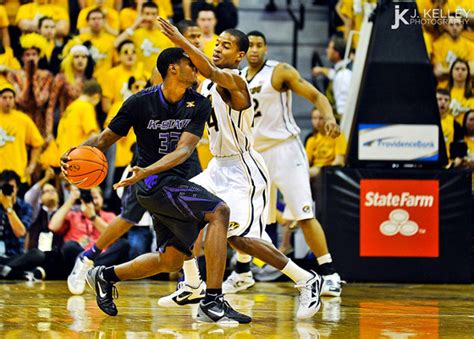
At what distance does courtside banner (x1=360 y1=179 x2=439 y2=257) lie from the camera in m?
10.1

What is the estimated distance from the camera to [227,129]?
283 inches


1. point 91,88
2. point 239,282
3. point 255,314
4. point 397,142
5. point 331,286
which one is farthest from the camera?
point 91,88

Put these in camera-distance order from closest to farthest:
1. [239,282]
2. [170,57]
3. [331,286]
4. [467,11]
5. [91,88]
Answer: [170,57]
[331,286]
[239,282]
[91,88]
[467,11]

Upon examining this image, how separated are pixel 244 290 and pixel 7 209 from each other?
9.17 ft

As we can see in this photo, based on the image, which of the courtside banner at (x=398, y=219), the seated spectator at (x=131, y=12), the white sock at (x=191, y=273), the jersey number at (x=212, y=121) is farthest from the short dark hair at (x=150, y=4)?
the white sock at (x=191, y=273)

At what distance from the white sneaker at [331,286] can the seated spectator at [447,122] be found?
3304 mm

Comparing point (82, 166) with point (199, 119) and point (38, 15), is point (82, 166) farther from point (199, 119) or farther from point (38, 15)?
point (38, 15)

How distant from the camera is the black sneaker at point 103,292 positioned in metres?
6.68

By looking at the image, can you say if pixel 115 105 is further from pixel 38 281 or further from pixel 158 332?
pixel 158 332

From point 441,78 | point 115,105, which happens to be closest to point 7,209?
point 115,105

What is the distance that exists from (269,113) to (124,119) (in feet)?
9.15

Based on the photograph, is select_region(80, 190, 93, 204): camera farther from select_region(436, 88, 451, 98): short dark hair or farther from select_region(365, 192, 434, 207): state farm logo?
select_region(436, 88, 451, 98): short dark hair

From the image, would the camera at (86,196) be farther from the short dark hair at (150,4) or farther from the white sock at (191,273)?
the white sock at (191,273)

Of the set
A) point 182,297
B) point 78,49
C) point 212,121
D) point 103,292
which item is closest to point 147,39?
point 78,49
